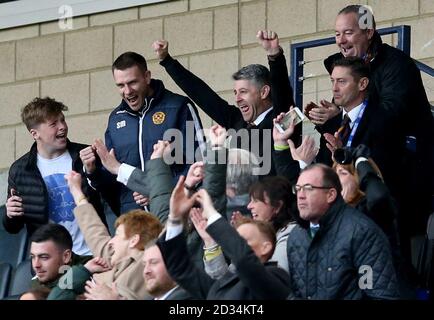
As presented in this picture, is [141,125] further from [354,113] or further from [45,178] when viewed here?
[354,113]

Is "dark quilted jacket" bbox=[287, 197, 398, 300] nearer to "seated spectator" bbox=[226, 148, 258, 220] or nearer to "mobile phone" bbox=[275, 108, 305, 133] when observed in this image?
"seated spectator" bbox=[226, 148, 258, 220]

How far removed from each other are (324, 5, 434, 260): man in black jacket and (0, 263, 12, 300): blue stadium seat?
306cm

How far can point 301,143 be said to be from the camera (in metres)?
11.8

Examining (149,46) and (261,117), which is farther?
(149,46)

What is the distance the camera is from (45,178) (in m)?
13.0

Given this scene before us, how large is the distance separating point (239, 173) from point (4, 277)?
2.62 meters

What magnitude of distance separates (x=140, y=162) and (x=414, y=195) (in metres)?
1.96

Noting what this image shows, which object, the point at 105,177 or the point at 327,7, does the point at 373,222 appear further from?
the point at 327,7

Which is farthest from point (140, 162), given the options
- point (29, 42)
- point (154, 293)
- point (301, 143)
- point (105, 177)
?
point (29, 42)

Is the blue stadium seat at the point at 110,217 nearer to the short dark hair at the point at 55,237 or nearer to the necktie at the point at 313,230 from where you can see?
the short dark hair at the point at 55,237

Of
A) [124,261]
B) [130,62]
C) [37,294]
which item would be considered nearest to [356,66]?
[130,62]
